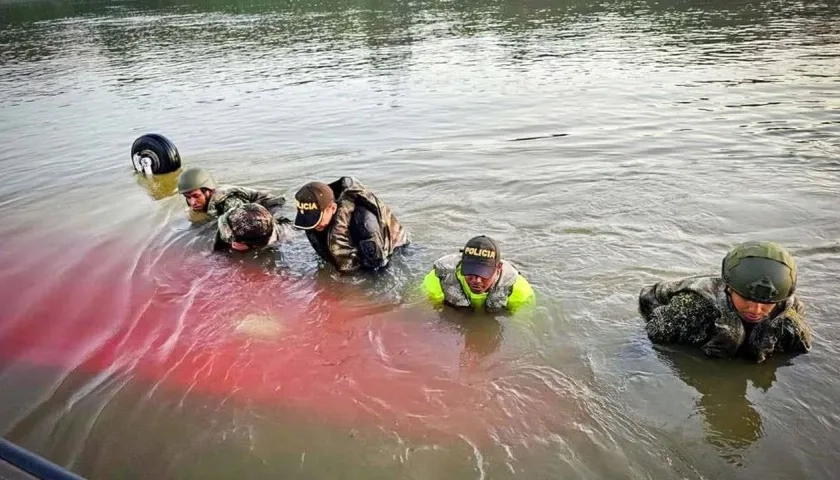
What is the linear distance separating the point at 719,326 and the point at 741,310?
261mm

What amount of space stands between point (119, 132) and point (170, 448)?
1313 centimetres

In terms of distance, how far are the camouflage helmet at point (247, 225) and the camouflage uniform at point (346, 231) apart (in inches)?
41.5

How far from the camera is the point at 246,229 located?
25.7 feet

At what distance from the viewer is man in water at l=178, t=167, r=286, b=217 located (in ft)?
29.2

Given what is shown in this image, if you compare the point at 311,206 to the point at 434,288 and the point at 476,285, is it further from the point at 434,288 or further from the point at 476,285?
the point at 476,285

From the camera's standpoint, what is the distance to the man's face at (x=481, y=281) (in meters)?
5.82

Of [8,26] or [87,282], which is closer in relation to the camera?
[87,282]

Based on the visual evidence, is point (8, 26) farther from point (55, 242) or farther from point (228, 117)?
point (55, 242)

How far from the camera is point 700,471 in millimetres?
4109

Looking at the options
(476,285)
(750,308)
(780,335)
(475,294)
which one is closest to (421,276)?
(475,294)

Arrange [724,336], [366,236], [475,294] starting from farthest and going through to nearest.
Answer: [366,236], [475,294], [724,336]

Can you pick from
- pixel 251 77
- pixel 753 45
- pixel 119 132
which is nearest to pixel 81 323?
pixel 119 132

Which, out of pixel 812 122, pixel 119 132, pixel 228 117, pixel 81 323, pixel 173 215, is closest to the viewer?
pixel 81 323

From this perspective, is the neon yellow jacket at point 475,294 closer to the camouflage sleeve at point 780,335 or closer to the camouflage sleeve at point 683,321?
the camouflage sleeve at point 683,321
